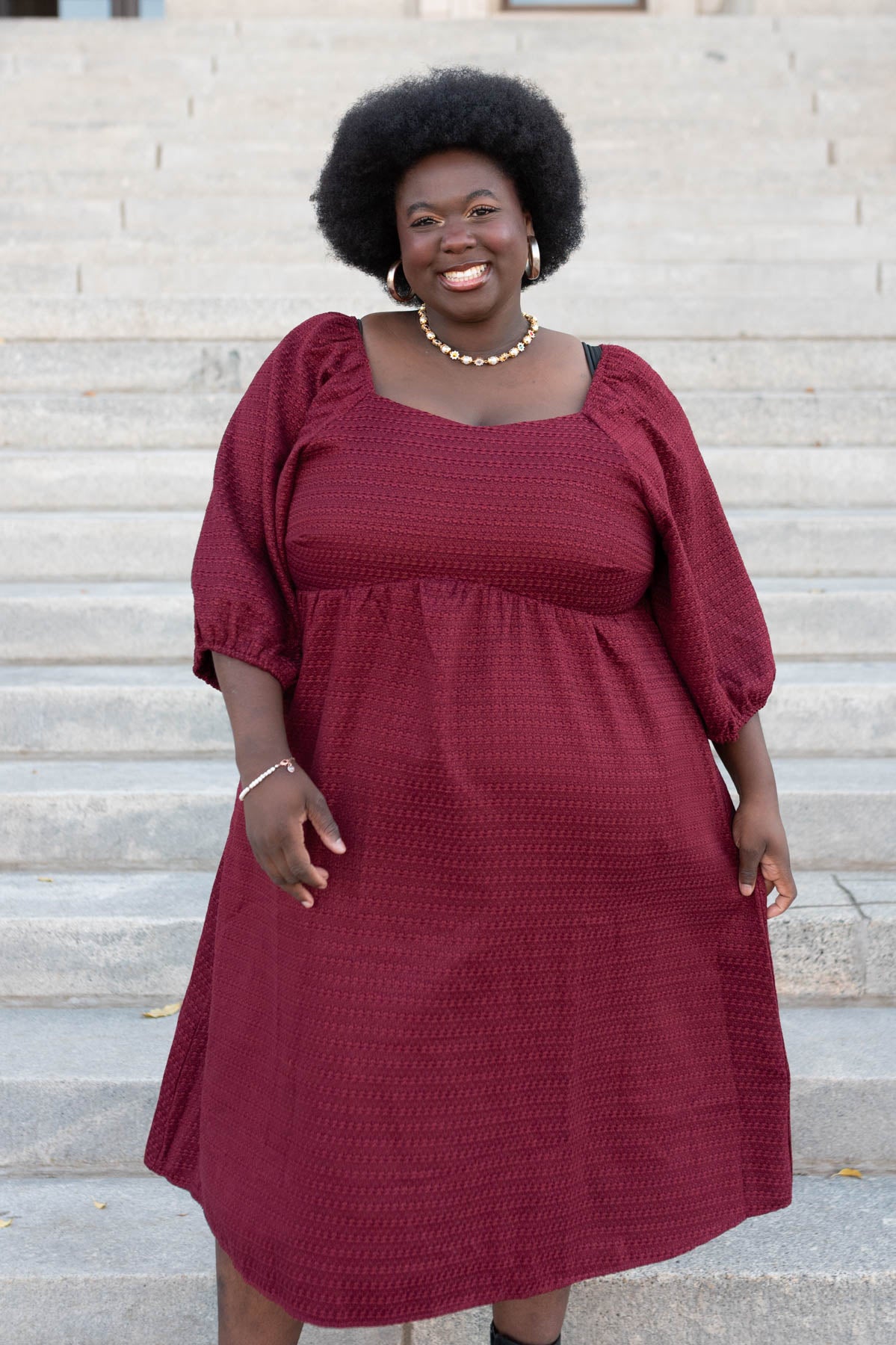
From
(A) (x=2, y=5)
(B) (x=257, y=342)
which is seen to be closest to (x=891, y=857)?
(B) (x=257, y=342)

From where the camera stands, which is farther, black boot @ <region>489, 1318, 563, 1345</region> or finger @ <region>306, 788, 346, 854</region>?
black boot @ <region>489, 1318, 563, 1345</region>

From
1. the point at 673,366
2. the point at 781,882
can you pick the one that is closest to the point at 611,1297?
the point at 781,882

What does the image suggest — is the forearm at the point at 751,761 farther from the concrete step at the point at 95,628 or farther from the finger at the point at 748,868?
the concrete step at the point at 95,628

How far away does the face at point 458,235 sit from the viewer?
6.36 feet

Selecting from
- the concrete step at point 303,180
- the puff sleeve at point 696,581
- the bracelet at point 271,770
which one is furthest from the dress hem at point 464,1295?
the concrete step at point 303,180

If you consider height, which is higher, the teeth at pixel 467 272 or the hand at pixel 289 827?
the teeth at pixel 467 272

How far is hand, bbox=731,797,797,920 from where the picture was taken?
6.72ft

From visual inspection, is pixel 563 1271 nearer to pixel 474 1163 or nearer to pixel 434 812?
pixel 474 1163

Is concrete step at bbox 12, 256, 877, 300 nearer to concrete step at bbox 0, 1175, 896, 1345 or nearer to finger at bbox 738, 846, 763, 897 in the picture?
finger at bbox 738, 846, 763, 897

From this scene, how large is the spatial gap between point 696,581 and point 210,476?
2.91 metres

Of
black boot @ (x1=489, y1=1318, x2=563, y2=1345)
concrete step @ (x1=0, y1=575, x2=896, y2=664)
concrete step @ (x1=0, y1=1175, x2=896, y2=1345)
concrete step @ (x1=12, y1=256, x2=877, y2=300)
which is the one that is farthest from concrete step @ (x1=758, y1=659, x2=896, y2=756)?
concrete step @ (x1=12, y1=256, x2=877, y2=300)

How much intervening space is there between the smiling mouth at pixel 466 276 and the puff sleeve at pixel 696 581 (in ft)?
0.86

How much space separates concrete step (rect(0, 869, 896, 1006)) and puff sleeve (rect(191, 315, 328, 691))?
1.34m

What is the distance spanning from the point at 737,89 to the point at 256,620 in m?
7.08
